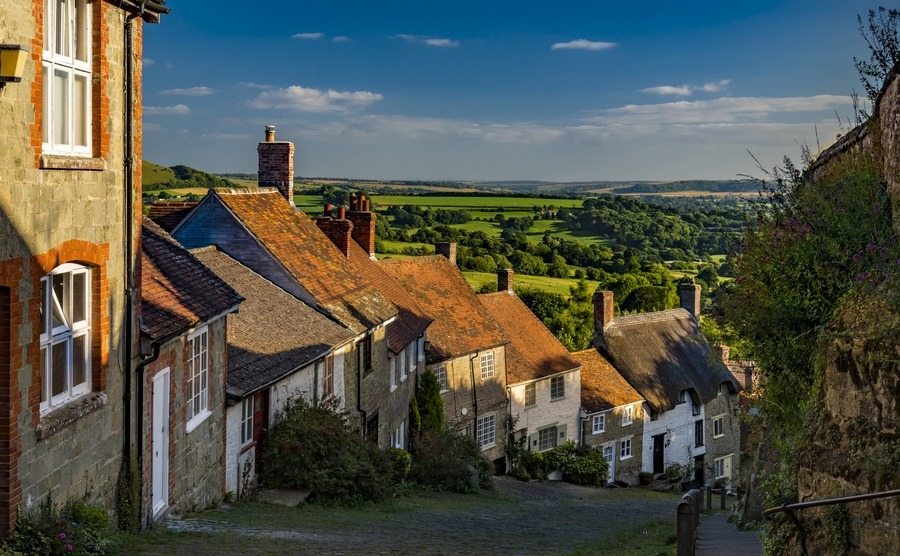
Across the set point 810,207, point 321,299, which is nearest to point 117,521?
point 810,207

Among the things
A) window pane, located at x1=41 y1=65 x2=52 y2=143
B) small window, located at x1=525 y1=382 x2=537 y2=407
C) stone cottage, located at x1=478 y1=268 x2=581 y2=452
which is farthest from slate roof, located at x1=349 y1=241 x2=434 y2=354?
window pane, located at x1=41 y1=65 x2=52 y2=143

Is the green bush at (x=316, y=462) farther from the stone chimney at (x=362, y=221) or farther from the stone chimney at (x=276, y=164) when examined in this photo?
the stone chimney at (x=362, y=221)

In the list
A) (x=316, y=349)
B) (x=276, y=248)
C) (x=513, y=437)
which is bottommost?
(x=513, y=437)

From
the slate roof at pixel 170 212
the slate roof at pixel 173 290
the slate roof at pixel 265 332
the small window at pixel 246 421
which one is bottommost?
the small window at pixel 246 421

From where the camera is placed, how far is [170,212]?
2661cm

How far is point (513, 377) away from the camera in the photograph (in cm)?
4116

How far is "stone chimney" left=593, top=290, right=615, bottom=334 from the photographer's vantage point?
47938mm

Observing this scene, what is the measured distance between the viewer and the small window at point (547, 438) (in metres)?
42.6

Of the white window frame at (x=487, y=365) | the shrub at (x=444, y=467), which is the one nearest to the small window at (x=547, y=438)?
the white window frame at (x=487, y=365)

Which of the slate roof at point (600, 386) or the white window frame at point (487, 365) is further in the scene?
the slate roof at point (600, 386)

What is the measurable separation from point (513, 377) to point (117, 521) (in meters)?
29.5

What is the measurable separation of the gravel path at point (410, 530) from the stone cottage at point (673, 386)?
22.6m

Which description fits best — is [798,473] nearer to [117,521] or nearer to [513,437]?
[117,521]

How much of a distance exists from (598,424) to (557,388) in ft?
9.55
